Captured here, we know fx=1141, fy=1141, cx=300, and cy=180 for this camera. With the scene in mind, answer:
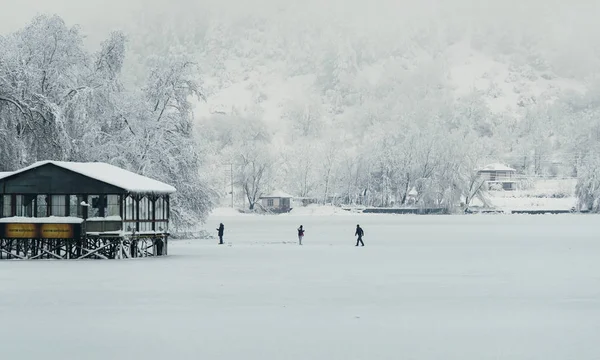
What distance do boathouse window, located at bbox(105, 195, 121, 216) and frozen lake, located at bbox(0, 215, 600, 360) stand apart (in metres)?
3.11

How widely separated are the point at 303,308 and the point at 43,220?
2418 centimetres

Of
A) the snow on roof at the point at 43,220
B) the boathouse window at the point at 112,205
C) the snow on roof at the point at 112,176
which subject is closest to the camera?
the snow on roof at the point at 112,176

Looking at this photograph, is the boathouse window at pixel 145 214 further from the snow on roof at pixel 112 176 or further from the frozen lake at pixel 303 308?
the frozen lake at pixel 303 308

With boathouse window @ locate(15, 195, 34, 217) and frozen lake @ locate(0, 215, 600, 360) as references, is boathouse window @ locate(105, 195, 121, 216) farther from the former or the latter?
boathouse window @ locate(15, 195, 34, 217)

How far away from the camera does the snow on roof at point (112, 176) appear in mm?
47188

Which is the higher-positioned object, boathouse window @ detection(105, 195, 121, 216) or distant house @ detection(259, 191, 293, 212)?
distant house @ detection(259, 191, 293, 212)

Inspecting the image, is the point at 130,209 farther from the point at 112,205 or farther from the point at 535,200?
the point at 535,200

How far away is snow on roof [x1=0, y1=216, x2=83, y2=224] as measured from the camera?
1886 inches

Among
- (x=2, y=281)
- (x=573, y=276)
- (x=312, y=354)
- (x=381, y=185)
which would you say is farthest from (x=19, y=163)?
(x=381, y=185)

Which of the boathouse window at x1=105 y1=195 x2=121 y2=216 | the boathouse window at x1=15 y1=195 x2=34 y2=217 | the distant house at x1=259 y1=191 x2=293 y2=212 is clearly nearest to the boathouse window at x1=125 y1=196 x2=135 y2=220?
the boathouse window at x1=105 y1=195 x2=121 y2=216

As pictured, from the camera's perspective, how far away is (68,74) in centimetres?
6253

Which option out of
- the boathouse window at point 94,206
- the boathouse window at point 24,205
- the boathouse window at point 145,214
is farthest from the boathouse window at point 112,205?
the boathouse window at point 24,205

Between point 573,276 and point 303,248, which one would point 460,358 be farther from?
point 303,248

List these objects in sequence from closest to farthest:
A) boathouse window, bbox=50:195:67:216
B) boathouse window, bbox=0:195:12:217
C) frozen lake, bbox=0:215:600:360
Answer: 1. frozen lake, bbox=0:215:600:360
2. boathouse window, bbox=50:195:67:216
3. boathouse window, bbox=0:195:12:217
